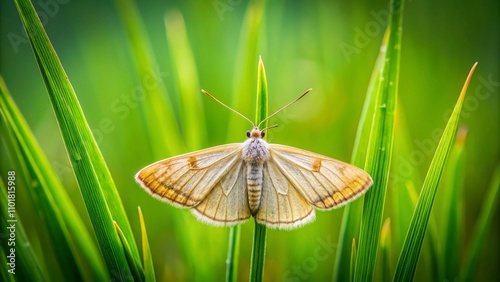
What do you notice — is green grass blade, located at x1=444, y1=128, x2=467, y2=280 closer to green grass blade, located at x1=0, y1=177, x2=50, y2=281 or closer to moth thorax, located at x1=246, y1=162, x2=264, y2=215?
moth thorax, located at x1=246, y1=162, x2=264, y2=215

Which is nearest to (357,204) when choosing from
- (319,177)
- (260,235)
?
(319,177)

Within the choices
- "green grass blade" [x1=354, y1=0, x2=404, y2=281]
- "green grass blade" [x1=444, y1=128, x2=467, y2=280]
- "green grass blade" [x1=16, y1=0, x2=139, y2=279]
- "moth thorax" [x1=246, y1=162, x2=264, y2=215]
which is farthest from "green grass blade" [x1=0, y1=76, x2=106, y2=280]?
"green grass blade" [x1=444, y1=128, x2=467, y2=280]

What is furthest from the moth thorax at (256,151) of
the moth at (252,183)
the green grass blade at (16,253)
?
the green grass blade at (16,253)

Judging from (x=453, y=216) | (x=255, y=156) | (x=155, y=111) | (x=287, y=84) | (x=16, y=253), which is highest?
(x=287, y=84)

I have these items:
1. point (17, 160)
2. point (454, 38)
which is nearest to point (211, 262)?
point (17, 160)

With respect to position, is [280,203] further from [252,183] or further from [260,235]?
[260,235]

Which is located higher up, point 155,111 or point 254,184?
point 155,111

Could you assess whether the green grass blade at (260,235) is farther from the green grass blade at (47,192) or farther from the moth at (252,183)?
the green grass blade at (47,192)
